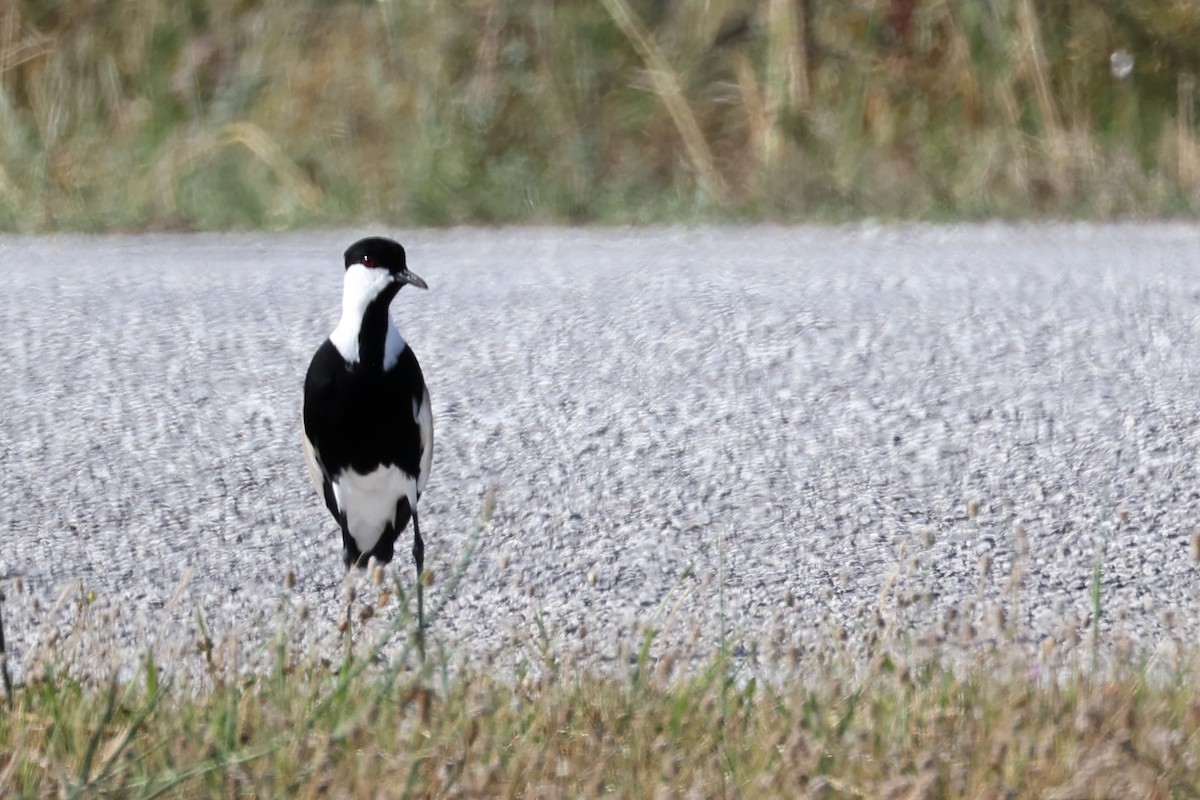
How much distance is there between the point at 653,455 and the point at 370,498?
858mm

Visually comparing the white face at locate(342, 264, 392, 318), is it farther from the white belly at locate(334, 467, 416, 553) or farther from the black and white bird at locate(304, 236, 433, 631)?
the white belly at locate(334, 467, 416, 553)

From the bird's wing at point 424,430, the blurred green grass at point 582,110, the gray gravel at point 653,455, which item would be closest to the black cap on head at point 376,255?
the bird's wing at point 424,430

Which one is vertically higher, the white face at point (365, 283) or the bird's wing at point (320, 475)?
the white face at point (365, 283)

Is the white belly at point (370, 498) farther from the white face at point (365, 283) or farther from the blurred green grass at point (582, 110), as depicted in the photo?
the blurred green grass at point (582, 110)

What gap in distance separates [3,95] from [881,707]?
6.92m

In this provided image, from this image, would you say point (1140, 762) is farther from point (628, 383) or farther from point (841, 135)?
point (841, 135)

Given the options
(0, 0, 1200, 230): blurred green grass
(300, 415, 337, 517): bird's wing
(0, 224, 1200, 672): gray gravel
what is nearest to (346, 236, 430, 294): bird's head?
(300, 415, 337, 517): bird's wing

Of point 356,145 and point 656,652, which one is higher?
point 356,145

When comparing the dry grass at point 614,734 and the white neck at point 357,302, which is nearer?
the dry grass at point 614,734

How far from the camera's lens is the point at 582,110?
28.6ft

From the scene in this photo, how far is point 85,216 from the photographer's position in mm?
7988

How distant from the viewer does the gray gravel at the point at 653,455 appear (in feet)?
12.7

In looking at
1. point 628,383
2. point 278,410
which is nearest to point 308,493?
point 278,410

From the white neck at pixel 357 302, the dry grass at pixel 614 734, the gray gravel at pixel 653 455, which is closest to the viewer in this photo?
the dry grass at pixel 614 734
